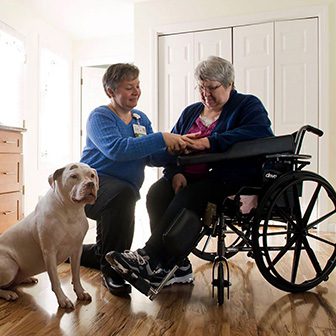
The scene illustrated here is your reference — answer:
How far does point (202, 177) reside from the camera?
1.57 m

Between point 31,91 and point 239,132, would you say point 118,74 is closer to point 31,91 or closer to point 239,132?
point 239,132

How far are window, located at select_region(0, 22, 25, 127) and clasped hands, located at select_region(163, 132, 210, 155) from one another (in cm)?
277

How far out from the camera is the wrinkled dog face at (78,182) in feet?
4.39

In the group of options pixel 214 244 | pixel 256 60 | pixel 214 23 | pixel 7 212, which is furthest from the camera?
pixel 214 23

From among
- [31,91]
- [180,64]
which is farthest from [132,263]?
[31,91]

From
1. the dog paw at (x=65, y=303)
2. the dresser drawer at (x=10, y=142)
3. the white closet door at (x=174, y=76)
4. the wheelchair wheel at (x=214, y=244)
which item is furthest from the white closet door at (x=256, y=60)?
the dog paw at (x=65, y=303)

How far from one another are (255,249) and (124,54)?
410cm

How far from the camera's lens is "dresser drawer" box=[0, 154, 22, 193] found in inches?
104

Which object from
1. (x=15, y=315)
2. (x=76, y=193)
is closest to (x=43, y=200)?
(x=76, y=193)

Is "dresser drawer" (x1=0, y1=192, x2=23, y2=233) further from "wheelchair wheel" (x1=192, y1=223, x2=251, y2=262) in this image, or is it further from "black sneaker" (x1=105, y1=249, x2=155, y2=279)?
"black sneaker" (x1=105, y1=249, x2=155, y2=279)

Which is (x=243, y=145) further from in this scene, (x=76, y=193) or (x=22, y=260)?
(x=22, y=260)

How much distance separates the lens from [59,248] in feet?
4.56

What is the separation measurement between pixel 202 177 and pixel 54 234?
64 cm

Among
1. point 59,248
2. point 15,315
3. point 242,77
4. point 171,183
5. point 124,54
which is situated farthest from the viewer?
point 124,54
